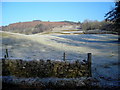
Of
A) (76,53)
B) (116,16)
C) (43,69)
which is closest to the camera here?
(43,69)

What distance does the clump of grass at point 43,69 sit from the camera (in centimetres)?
786

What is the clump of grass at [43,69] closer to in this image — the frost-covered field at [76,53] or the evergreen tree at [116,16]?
the frost-covered field at [76,53]

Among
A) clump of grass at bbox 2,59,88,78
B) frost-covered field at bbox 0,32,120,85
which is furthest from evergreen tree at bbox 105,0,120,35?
clump of grass at bbox 2,59,88,78

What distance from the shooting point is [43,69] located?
27.0ft

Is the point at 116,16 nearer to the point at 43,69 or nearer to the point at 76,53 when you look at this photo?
the point at 76,53

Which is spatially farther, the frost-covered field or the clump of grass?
the frost-covered field

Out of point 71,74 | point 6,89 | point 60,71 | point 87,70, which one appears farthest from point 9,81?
point 87,70

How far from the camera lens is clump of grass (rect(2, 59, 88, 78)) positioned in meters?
7.86

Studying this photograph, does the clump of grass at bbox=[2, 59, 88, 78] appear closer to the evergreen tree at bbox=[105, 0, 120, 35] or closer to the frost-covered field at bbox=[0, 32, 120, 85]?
the frost-covered field at bbox=[0, 32, 120, 85]

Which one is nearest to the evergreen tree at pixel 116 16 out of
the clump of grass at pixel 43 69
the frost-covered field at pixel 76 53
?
the frost-covered field at pixel 76 53

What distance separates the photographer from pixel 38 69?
27.0ft

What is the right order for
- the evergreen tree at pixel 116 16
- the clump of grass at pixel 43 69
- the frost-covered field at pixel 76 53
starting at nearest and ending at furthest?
the clump of grass at pixel 43 69, the frost-covered field at pixel 76 53, the evergreen tree at pixel 116 16

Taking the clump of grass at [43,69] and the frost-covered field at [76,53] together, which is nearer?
the clump of grass at [43,69]

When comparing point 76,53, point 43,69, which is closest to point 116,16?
point 76,53
